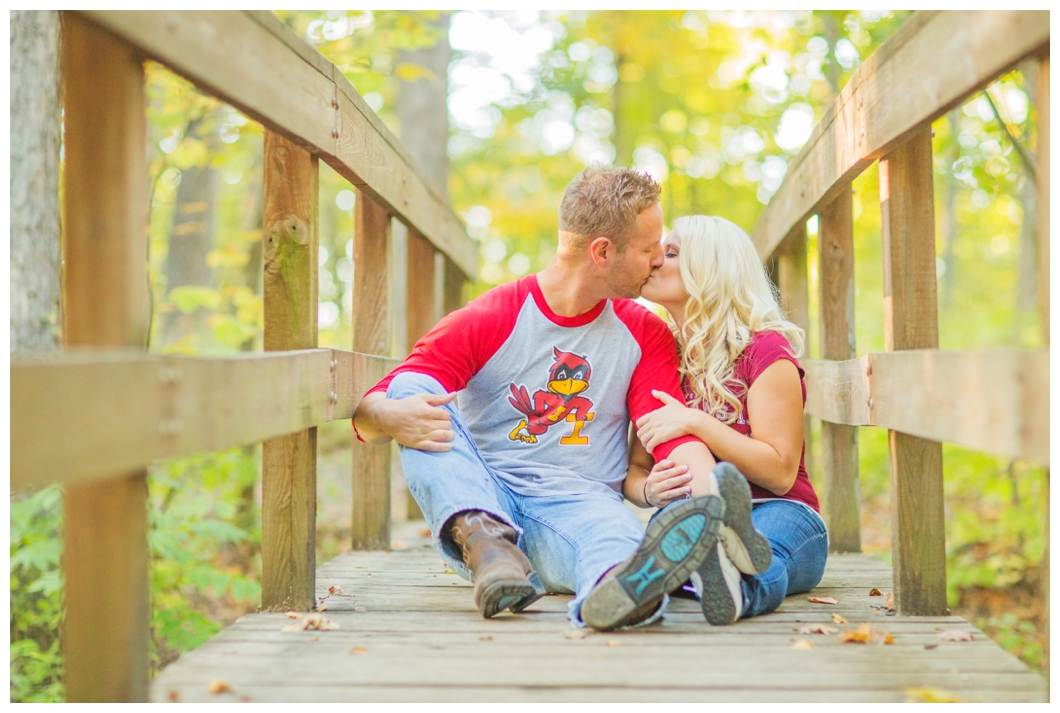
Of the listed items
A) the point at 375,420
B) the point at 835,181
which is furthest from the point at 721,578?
the point at 835,181

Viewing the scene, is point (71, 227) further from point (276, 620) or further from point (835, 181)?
point (835, 181)

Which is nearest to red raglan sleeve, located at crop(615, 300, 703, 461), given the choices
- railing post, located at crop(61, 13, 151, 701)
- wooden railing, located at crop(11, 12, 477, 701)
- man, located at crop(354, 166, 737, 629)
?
man, located at crop(354, 166, 737, 629)

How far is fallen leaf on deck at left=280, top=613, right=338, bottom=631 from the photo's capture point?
1982mm

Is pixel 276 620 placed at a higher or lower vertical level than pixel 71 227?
lower

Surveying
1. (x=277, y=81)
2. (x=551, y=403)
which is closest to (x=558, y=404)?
(x=551, y=403)

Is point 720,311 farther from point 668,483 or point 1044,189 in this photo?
point 1044,189

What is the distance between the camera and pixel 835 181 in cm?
247

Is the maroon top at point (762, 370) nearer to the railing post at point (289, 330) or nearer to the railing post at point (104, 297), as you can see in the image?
the railing post at point (289, 330)

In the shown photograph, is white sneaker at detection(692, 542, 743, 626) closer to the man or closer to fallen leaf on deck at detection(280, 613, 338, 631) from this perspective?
the man

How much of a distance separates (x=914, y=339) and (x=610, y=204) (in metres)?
1.00

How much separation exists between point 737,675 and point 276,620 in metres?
1.09

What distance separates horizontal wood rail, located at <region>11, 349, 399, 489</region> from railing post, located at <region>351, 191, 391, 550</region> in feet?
3.48

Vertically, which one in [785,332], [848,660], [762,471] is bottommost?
[848,660]

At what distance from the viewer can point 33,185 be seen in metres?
3.33
